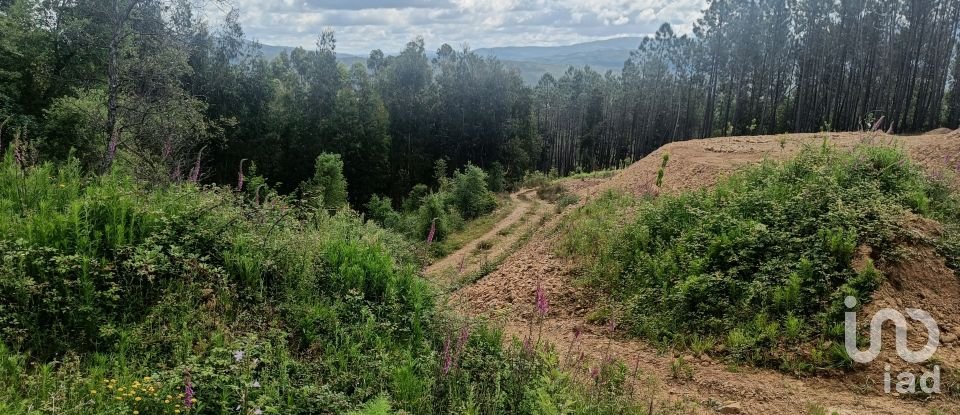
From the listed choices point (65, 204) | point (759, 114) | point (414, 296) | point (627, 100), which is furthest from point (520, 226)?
point (627, 100)

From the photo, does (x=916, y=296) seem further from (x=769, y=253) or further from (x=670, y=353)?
(x=670, y=353)

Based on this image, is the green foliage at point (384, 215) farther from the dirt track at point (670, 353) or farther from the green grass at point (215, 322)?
the green grass at point (215, 322)

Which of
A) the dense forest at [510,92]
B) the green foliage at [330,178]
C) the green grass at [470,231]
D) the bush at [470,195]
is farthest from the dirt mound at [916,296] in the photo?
the dense forest at [510,92]

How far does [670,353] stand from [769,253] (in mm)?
2275

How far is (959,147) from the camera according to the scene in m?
10.9

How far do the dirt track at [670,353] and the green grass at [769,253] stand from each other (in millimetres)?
373

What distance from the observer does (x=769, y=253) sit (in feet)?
25.7

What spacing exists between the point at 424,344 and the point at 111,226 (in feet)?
10.1

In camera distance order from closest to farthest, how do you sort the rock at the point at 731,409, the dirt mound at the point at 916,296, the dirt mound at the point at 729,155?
1. the rock at the point at 731,409
2. the dirt mound at the point at 916,296
3. the dirt mound at the point at 729,155

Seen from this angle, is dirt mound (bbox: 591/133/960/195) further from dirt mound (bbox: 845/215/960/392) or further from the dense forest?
the dense forest

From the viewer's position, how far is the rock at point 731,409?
551 centimetres

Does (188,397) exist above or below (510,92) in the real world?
below

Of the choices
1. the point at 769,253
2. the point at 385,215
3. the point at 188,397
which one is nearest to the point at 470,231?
the point at 385,215
